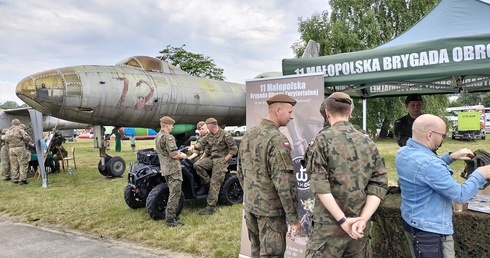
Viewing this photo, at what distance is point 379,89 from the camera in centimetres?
633

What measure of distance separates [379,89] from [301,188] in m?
3.56

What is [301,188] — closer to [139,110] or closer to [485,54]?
[485,54]

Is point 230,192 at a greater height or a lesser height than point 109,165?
lesser

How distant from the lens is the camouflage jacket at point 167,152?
17.8 ft

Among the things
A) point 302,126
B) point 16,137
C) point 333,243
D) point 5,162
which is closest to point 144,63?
point 16,137

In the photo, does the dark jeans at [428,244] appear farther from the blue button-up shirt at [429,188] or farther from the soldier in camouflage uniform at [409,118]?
the soldier in camouflage uniform at [409,118]

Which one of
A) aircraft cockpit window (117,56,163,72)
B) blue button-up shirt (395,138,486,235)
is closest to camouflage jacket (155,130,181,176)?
blue button-up shirt (395,138,486,235)

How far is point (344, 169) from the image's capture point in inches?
90.4

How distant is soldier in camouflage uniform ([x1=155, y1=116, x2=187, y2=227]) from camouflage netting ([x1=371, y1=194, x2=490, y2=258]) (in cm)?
315

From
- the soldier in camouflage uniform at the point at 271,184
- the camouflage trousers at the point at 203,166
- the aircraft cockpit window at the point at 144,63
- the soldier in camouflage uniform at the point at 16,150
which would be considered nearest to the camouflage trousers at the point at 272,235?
the soldier in camouflage uniform at the point at 271,184

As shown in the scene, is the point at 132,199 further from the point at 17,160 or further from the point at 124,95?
the point at 17,160

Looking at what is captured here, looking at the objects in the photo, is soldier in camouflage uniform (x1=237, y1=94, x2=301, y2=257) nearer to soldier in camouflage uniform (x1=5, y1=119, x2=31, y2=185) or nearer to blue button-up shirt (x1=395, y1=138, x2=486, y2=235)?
blue button-up shirt (x1=395, y1=138, x2=486, y2=235)

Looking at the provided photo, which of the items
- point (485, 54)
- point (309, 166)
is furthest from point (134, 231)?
point (485, 54)

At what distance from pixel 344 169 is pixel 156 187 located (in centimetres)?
427
